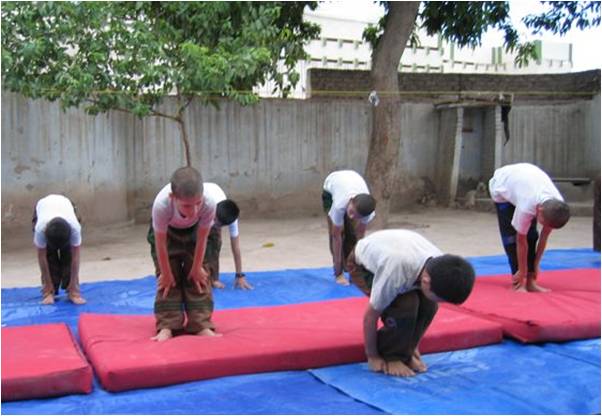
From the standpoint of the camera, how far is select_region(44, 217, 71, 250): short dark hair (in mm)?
4988

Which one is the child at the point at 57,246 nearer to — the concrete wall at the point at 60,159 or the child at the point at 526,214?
the child at the point at 526,214

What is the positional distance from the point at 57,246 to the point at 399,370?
9.56ft

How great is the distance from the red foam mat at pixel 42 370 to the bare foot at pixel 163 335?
42 centimetres

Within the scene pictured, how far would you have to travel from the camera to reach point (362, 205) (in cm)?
524

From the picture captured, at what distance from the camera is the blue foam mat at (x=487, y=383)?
3.10 meters

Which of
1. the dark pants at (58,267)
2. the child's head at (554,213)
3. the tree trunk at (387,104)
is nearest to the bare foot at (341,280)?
the child's head at (554,213)

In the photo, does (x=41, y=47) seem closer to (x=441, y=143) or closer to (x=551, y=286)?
(x=551, y=286)

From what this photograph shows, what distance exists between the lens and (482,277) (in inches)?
225

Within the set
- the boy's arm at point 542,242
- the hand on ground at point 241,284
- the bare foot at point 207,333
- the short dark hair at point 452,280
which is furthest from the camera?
the hand on ground at point 241,284

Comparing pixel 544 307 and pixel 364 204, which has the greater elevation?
pixel 364 204

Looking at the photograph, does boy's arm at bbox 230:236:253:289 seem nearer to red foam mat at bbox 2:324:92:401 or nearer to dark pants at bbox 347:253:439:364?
red foam mat at bbox 2:324:92:401

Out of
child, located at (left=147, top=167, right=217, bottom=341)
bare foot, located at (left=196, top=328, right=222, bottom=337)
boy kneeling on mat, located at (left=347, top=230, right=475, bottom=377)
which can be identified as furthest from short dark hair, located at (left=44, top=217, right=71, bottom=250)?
boy kneeling on mat, located at (left=347, top=230, right=475, bottom=377)

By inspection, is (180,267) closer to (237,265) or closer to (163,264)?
(163,264)

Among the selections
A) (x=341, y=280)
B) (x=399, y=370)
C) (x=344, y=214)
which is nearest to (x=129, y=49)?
(x=344, y=214)
